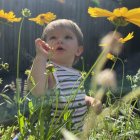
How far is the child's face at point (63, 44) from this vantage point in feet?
5.22

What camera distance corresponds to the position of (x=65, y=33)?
1698mm

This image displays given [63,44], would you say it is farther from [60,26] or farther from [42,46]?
[42,46]

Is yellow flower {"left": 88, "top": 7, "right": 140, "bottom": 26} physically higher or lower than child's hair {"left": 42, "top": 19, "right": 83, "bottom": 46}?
higher

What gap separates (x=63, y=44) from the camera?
5.31 ft

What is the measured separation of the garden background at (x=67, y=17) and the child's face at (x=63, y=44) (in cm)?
541

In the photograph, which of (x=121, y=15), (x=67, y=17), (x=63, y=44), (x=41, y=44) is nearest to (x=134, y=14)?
(x=121, y=15)

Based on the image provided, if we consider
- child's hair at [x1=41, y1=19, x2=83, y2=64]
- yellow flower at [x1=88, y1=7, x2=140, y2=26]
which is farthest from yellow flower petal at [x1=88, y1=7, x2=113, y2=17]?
child's hair at [x1=41, y1=19, x2=83, y2=64]

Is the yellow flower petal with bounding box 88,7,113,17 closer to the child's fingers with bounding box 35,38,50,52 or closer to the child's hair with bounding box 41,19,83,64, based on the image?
the child's fingers with bounding box 35,38,50,52

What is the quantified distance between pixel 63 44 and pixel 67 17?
Result: 736 cm

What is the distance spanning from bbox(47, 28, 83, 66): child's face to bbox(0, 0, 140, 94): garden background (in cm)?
541

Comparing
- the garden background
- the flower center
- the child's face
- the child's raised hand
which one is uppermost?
the flower center

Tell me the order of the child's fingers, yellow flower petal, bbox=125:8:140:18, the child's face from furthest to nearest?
the child's face
the child's fingers
yellow flower petal, bbox=125:8:140:18

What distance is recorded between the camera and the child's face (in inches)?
62.6

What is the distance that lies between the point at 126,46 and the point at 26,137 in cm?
891
